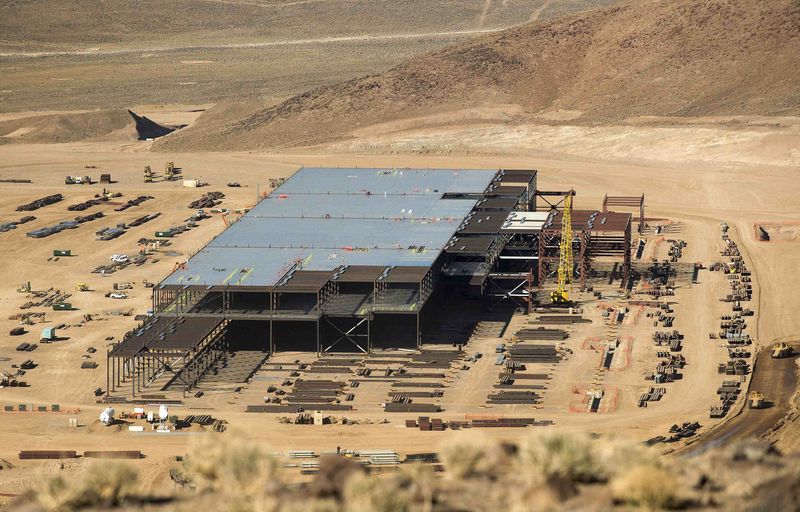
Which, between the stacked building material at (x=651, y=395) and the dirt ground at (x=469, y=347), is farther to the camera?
the stacked building material at (x=651, y=395)

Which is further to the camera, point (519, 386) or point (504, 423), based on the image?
point (519, 386)

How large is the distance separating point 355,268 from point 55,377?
23715mm

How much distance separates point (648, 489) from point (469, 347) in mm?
64707

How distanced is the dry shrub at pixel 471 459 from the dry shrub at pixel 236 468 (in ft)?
17.7

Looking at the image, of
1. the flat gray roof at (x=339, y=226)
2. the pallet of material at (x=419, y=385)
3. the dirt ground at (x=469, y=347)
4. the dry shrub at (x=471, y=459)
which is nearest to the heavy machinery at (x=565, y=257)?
the dirt ground at (x=469, y=347)

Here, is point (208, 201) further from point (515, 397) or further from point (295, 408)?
point (515, 397)

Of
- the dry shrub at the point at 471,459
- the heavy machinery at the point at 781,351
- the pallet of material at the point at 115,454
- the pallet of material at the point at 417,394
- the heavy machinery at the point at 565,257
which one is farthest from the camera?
the heavy machinery at the point at 565,257

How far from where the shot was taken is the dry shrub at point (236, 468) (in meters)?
51.3

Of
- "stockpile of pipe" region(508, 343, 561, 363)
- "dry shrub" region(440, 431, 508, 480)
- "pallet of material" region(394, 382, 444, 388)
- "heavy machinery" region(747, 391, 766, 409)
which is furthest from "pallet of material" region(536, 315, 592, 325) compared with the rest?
"dry shrub" region(440, 431, 508, 480)

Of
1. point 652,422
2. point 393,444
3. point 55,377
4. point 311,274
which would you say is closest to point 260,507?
point 393,444

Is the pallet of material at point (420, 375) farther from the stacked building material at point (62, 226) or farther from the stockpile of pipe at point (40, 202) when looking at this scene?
the stockpile of pipe at point (40, 202)

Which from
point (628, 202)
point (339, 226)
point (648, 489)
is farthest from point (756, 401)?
point (628, 202)

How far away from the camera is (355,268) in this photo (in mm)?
119125

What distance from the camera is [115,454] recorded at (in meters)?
88.4
